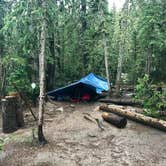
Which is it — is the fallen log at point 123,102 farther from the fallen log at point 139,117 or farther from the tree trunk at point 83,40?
the tree trunk at point 83,40

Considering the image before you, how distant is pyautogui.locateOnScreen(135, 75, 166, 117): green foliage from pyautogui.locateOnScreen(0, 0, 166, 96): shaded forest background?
3570 millimetres

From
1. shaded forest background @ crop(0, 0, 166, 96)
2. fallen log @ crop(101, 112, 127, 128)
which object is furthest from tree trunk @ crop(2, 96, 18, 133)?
fallen log @ crop(101, 112, 127, 128)

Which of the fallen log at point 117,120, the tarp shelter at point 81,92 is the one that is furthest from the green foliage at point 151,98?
the tarp shelter at point 81,92

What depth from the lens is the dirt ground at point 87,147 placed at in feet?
25.3

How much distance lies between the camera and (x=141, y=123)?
36.4 ft

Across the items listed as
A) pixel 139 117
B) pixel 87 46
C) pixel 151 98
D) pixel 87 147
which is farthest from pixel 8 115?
pixel 87 46

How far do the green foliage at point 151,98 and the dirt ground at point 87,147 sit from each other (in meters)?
0.99

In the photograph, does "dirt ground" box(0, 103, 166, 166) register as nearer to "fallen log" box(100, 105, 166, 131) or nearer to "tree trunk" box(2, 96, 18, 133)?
"fallen log" box(100, 105, 166, 131)

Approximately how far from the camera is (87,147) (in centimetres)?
868

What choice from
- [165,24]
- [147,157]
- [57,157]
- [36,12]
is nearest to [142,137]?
[147,157]

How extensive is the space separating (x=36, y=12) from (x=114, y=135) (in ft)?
16.0

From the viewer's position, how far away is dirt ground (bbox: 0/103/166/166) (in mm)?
7715

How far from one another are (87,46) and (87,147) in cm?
1188

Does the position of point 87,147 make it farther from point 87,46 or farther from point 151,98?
point 87,46
